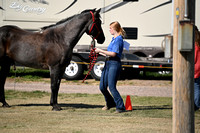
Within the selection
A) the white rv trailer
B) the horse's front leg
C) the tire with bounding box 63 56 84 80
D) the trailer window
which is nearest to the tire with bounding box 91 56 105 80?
the tire with bounding box 63 56 84 80

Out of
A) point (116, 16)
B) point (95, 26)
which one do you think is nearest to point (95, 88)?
point (116, 16)

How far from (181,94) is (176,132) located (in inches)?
20.4

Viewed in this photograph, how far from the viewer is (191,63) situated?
5.11 metres

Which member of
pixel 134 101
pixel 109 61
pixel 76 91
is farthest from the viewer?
pixel 76 91

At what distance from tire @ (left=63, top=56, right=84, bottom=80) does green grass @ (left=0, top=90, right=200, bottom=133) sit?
5298mm

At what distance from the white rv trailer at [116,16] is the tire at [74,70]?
53.1 inches

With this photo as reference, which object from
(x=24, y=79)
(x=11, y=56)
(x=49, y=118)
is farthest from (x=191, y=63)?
(x=24, y=79)

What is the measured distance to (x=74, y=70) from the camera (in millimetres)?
15922

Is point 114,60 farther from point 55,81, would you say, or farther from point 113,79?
point 55,81

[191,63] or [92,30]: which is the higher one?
[92,30]

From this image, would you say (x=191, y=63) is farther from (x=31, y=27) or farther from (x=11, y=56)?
(x=31, y=27)

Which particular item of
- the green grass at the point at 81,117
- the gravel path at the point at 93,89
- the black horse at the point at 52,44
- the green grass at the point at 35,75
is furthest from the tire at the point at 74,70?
the black horse at the point at 52,44

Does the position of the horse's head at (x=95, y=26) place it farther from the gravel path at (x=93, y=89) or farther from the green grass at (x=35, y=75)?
the green grass at (x=35, y=75)

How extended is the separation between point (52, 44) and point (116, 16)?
9.22m
